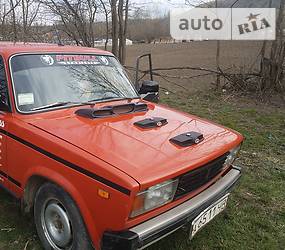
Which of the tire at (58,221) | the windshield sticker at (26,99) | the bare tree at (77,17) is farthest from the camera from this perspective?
the bare tree at (77,17)

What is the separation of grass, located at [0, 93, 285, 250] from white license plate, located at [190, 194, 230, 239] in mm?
129

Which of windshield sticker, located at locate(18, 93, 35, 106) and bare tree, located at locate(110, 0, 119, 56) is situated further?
bare tree, located at locate(110, 0, 119, 56)

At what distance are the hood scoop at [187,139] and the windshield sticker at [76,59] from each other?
1529 mm

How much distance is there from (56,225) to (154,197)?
1.00m

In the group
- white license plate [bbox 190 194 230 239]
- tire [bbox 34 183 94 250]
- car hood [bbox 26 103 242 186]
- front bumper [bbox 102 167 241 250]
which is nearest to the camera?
front bumper [bbox 102 167 241 250]

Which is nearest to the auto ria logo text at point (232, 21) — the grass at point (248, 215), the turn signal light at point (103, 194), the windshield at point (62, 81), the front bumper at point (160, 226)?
the grass at point (248, 215)

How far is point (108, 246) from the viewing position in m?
2.26

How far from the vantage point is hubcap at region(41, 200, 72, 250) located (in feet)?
8.82

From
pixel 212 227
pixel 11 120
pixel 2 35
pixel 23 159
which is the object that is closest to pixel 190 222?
pixel 212 227

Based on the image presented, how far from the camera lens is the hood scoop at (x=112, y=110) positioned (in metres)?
3.04

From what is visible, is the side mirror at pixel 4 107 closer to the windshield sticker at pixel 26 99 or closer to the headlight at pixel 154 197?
the windshield sticker at pixel 26 99

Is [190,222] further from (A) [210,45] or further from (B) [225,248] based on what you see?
(A) [210,45]

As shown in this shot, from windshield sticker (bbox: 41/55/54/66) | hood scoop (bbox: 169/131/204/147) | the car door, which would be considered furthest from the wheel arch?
windshield sticker (bbox: 41/55/54/66)

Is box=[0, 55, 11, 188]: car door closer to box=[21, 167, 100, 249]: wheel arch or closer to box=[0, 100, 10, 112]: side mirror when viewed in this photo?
box=[0, 100, 10, 112]: side mirror
